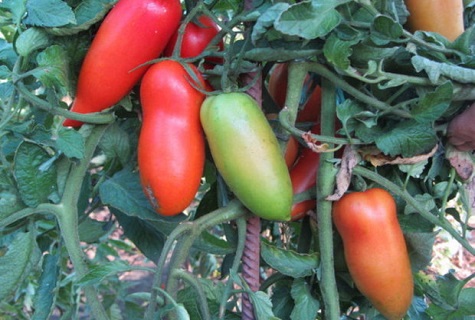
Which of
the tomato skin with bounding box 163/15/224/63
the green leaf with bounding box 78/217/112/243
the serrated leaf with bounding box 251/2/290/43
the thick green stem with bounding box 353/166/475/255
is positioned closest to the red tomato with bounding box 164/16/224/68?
the tomato skin with bounding box 163/15/224/63

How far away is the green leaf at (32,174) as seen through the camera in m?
0.63

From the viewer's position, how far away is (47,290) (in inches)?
26.3

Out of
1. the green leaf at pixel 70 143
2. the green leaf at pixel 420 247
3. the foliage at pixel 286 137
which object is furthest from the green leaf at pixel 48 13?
the green leaf at pixel 420 247

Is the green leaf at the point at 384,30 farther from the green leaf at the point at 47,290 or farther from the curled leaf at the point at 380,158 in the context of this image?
the green leaf at the point at 47,290

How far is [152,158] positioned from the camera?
0.58m

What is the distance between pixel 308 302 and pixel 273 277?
3.4 inches

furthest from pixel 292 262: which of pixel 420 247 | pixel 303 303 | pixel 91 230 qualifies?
pixel 91 230

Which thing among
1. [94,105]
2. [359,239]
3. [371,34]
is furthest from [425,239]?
[94,105]

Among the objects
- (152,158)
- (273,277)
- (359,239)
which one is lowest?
(273,277)

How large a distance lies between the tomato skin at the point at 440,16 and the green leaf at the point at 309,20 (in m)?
0.12

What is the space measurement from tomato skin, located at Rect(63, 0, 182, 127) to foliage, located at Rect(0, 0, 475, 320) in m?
0.02

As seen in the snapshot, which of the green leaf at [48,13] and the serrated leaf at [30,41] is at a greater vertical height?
the green leaf at [48,13]

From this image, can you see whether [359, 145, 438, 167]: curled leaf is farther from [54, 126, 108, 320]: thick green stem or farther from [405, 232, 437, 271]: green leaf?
[54, 126, 108, 320]: thick green stem

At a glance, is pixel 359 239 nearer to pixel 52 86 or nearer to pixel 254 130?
pixel 254 130
